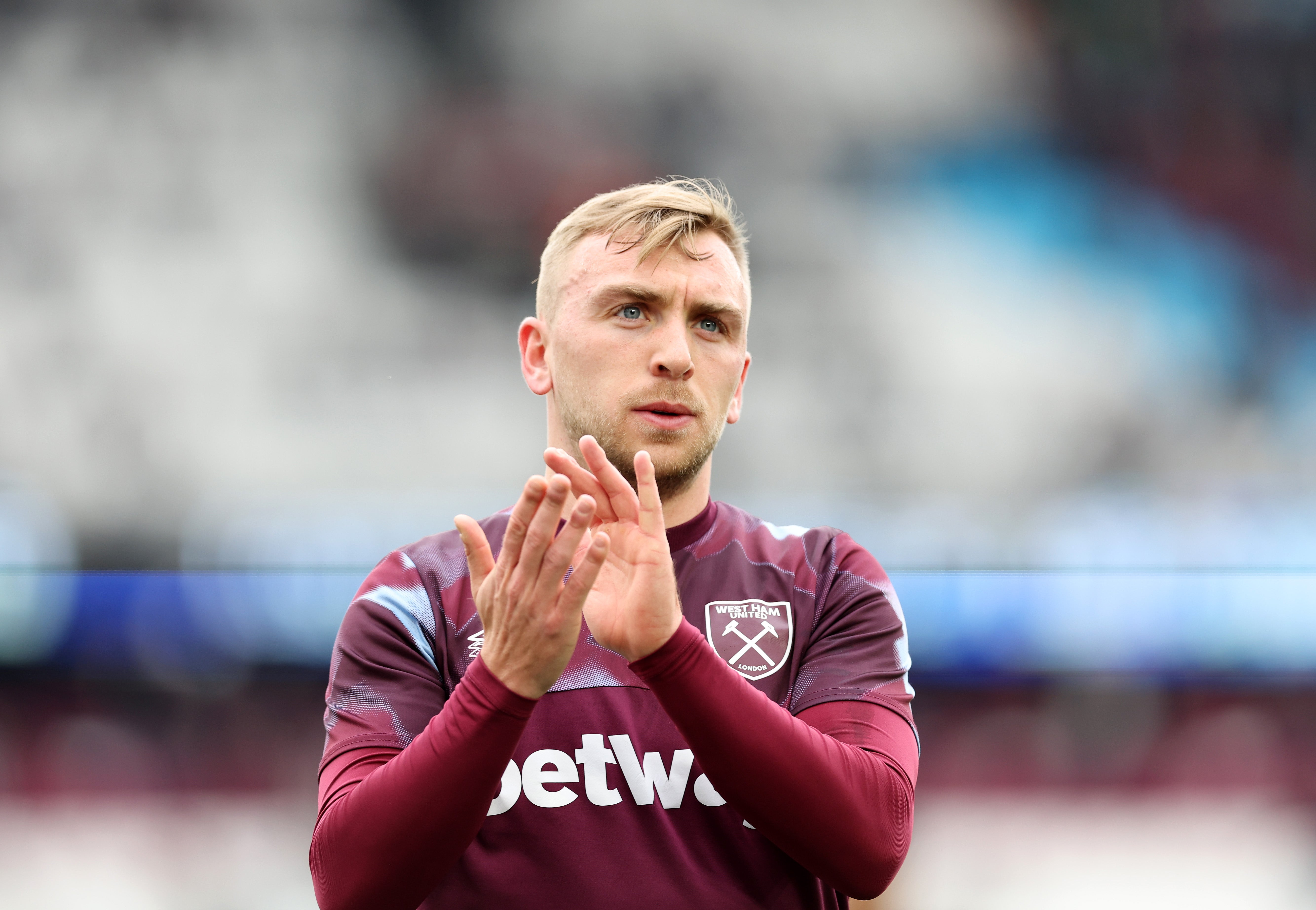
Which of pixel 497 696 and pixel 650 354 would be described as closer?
pixel 497 696

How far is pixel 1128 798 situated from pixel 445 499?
325 cm

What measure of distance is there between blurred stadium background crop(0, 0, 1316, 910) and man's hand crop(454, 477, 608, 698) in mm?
3010

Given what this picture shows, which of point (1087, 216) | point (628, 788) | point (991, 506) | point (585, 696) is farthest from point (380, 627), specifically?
point (1087, 216)

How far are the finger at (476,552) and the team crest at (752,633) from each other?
1.43 feet

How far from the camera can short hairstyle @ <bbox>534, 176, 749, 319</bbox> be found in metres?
1.78

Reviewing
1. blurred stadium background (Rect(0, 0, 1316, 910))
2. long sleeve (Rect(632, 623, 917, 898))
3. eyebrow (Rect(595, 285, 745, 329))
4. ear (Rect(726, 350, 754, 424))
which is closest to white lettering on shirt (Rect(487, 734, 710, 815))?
long sleeve (Rect(632, 623, 917, 898))

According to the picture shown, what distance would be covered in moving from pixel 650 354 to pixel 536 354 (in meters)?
0.31

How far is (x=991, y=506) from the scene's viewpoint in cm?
442

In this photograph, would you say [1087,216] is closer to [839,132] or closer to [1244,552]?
[839,132]

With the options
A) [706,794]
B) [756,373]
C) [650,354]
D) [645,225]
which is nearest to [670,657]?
[706,794]

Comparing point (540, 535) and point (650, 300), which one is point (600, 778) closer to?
point (540, 535)

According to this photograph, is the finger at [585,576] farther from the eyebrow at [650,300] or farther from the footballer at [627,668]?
the eyebrow at [650,300]

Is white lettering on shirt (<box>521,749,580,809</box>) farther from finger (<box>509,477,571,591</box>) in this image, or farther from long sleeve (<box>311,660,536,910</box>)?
finger (<box>509,477,571,591</box>)

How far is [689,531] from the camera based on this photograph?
5.99 feet
